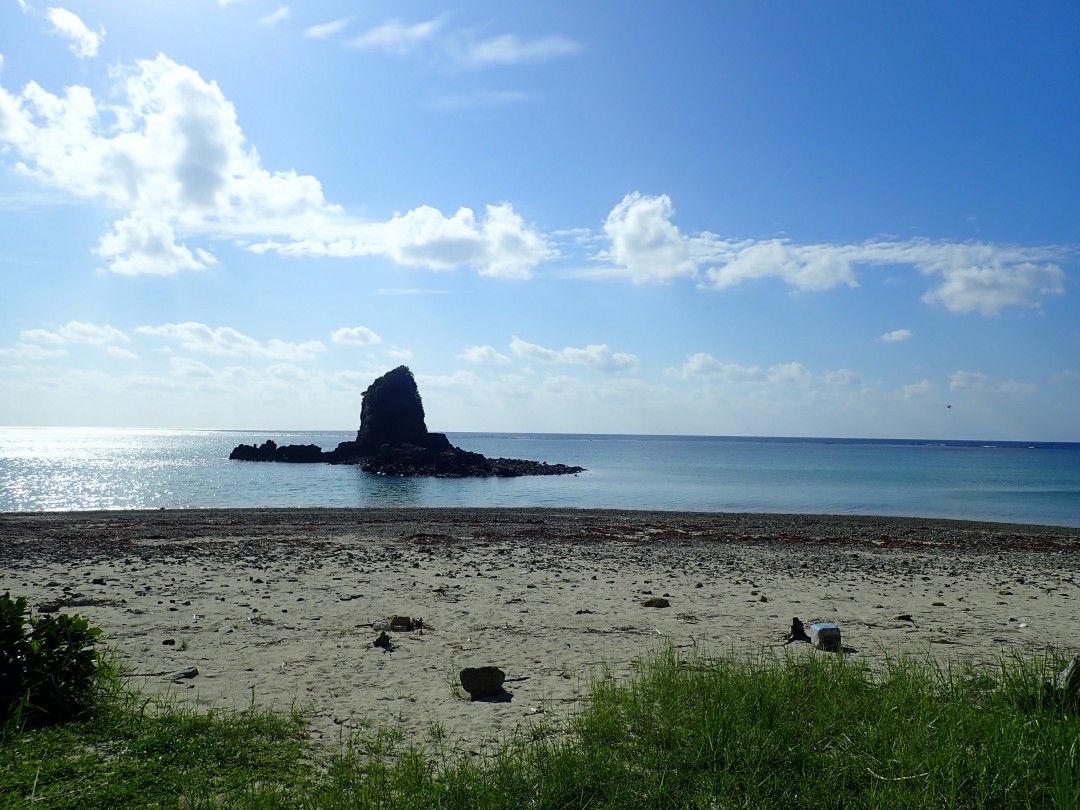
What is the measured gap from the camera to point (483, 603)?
13.7 metres

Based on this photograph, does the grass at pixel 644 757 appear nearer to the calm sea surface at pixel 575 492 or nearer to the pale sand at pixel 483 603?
the pale sand at pixel 483 603

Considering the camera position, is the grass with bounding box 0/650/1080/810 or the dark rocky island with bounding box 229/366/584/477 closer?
the grass with bounding box 0/650/1080/810

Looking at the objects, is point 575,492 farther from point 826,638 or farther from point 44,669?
point 44,669

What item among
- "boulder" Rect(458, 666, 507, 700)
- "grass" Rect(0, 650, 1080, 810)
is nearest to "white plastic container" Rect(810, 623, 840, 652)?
"grass" Rect(0, 650, 1080, 810)

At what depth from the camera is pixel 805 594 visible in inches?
599

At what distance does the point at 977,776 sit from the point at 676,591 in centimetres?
1020

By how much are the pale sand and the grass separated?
0.72 metres

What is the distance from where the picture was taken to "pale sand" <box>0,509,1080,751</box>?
8297 millimetres

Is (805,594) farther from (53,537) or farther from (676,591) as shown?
(53,537)

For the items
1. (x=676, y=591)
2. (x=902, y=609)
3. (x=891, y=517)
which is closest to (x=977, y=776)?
(x=902, y=609)

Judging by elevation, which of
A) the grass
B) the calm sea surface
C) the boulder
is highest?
the grass

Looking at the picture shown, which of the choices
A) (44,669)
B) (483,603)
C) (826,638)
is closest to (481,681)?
Answer: (44,669)

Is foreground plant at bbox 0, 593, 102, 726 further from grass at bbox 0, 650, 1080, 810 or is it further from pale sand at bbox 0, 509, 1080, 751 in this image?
pale sand at bbox 0, 509, 1080, 751

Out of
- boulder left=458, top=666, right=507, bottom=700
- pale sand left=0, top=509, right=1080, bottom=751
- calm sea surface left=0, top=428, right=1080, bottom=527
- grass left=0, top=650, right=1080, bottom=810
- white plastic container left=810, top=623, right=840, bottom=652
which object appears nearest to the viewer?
grass left=0, top=650, right=1080, bottom=810
